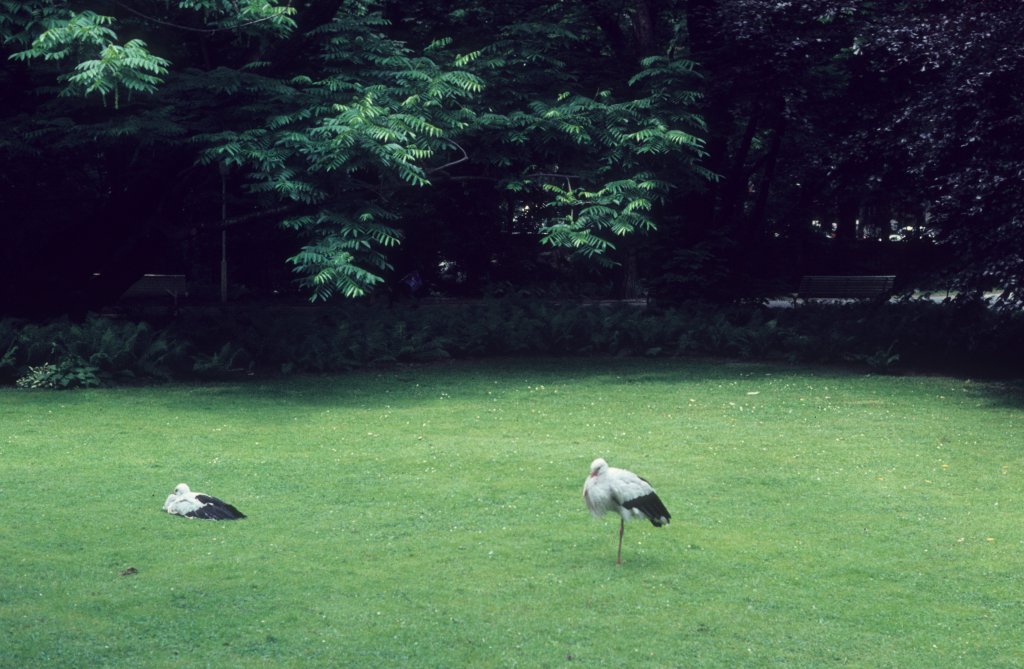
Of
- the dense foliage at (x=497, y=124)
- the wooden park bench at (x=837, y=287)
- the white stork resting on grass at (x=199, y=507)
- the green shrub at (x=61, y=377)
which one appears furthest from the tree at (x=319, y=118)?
the wooden park bench at (x=837, y=287)

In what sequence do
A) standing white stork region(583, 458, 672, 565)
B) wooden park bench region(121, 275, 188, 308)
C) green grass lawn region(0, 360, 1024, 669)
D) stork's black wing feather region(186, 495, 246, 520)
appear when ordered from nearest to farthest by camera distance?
green grass lawn region(0, 360, 1024, 669)
standing white stork region(583, 458, 672, 565)
stork's black wing feather region(186, 495, 246, 520)
wooden park bench region(121, 275, 188, 308)

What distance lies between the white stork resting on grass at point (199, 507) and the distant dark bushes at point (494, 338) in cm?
908

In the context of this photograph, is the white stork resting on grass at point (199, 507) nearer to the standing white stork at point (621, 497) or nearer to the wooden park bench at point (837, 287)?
the standing white stork at point (621, 497)

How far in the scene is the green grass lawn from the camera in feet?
25.2

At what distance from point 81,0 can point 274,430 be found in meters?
8.05

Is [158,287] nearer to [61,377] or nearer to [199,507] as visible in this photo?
[61,377]

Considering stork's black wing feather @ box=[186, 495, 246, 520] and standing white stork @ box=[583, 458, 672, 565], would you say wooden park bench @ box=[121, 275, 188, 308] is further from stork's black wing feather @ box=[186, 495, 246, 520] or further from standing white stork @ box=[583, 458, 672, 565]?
standing white stork @ box=[583, 458, 672, 565]

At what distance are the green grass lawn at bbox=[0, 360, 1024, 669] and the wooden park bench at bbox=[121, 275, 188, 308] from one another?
21.1m

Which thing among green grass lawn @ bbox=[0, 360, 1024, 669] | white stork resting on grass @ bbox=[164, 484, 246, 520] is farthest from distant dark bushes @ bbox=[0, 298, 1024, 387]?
white stork resting on grass @ bbox=[164, 484, 246, 520]

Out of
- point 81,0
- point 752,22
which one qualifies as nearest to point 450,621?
point 81,0

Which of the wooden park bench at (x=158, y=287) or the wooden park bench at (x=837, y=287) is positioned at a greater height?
the wooden park bench at (x=837, y=287)

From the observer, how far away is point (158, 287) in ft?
130

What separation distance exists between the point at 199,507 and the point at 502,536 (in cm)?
274

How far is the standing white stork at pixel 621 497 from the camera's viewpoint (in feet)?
30.5
